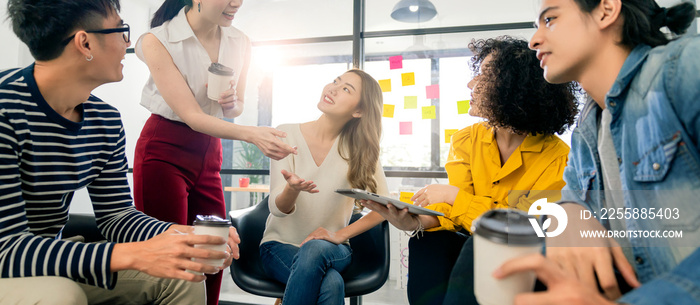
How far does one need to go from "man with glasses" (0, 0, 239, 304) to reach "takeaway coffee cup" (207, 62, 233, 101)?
39 centimetres

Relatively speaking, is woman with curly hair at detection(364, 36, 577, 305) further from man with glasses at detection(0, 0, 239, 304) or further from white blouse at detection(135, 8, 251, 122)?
white blouse at detection(135, 8, 251, 122)

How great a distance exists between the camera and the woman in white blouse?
5.35 ft

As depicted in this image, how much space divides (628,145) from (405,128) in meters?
2.06

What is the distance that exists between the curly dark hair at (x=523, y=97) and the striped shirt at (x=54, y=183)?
1.32m

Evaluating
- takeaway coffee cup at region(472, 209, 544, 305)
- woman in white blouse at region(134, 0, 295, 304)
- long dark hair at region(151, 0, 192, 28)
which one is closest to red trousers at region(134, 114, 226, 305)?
woman in white blouse at region(134, 0, 295, 304)

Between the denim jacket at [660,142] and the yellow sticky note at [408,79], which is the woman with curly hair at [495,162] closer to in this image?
the denim jacket at [660,142]

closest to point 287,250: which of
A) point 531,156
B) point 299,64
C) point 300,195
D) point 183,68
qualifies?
point 300,195

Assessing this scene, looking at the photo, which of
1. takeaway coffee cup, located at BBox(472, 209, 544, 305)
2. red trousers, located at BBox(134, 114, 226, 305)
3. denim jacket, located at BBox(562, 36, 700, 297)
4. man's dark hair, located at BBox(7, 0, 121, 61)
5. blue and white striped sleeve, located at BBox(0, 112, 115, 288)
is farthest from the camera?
red trousers, located at BBox(134, 114, 226, 305)

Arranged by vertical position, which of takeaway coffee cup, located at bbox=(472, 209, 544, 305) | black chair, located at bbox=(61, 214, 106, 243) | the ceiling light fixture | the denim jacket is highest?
the ceiling light fixture

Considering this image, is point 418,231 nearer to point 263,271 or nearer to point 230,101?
point 263,271

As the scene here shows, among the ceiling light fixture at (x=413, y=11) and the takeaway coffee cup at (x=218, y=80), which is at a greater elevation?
the ceiling light fixture at (x=413, y=11)

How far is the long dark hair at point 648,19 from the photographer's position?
97 centimetres

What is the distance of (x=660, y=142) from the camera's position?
2.69 ft

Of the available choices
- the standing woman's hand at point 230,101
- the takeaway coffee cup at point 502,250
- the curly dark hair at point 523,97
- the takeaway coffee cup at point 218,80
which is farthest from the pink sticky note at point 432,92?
the takeaway coffee cup at point 502,250
